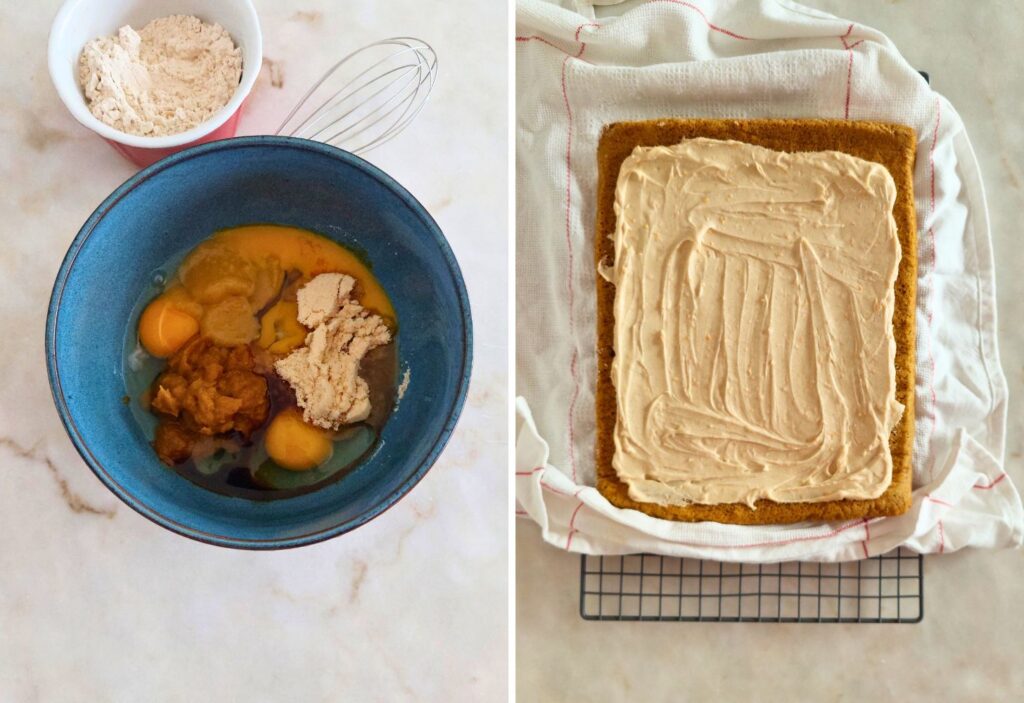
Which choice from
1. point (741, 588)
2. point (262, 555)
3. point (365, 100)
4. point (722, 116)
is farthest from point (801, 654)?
point (365, 100)

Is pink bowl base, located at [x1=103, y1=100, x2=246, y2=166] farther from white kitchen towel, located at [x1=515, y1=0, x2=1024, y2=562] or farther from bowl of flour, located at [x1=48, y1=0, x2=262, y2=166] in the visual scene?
white kitchen towel, located at [x1=515, y1=0, x2=1024, y2=562]

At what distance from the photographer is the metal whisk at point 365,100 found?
93cm

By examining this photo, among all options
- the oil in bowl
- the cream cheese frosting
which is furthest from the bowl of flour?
the cream cheese frosting

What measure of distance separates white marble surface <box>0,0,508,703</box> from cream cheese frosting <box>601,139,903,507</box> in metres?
0.44

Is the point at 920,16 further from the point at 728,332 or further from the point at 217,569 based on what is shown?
the point at 217,569

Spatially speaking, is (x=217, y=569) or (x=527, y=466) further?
(x=527, y=466)

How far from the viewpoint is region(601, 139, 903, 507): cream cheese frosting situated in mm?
1319

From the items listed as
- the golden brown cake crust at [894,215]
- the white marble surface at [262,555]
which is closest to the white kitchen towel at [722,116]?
the golden brown cake crust at [894,215]

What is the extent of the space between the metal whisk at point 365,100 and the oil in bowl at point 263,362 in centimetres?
11

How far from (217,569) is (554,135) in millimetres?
802

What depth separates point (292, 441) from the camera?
2.87 feet

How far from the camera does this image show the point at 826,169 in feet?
4.33

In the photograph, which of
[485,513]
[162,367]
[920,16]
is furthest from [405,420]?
[920,16]

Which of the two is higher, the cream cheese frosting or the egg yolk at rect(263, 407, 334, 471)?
the egg yolk at rect(263, 407, 334, 471)
